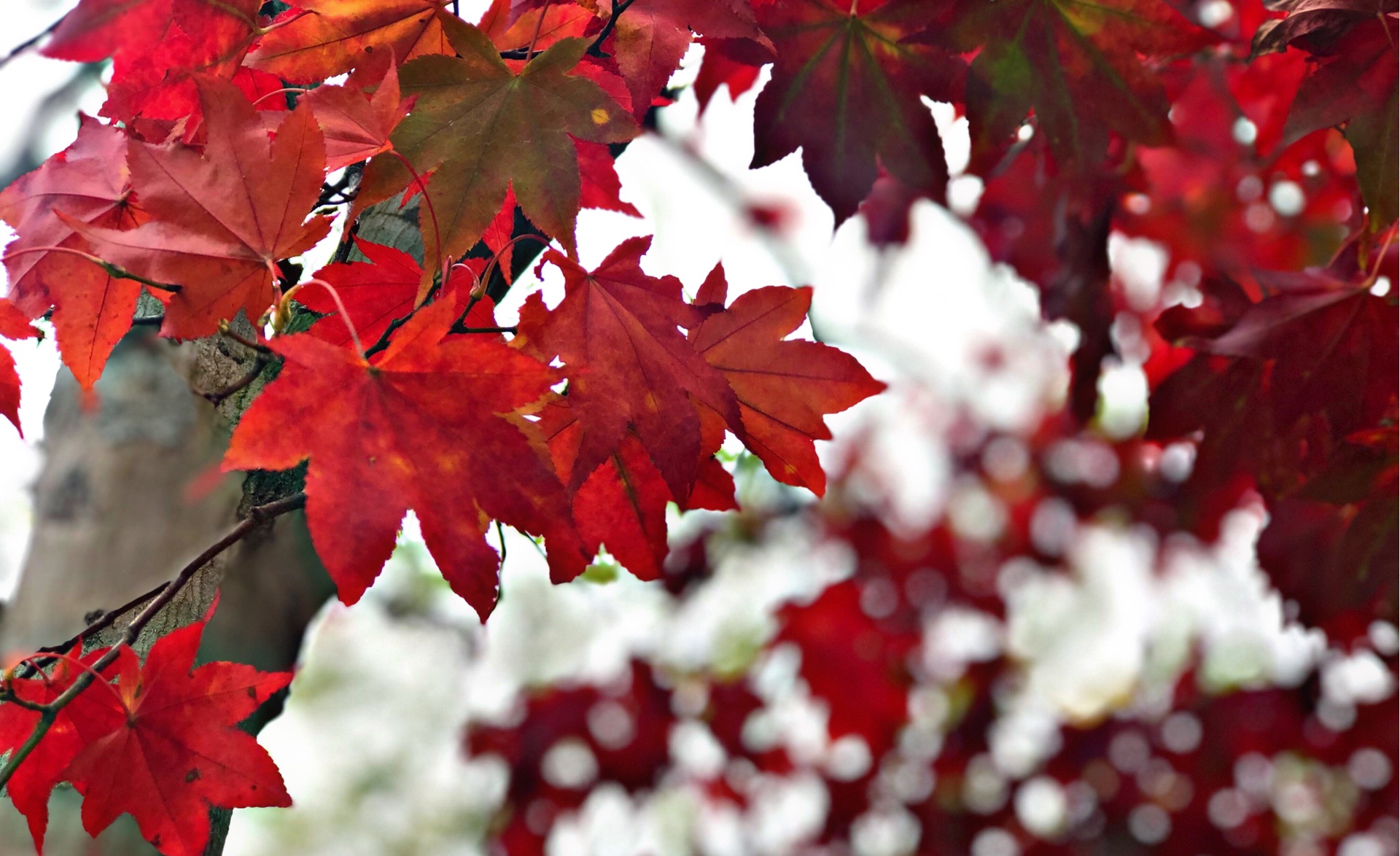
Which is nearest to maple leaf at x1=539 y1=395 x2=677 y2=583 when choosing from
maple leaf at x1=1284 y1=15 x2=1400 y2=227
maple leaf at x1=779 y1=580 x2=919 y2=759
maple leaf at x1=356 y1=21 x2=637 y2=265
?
maple leaf at x1=356 y1=21 x2=637 y2=265

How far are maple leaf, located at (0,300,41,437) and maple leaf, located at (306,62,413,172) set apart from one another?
0.27 m

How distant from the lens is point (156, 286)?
51cm

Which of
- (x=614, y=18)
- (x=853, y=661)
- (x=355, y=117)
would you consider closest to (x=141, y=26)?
(x=355, y=117)

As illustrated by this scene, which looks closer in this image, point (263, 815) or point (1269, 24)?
point (1269, 24)

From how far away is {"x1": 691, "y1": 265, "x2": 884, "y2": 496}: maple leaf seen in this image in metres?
0.64

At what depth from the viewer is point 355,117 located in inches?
21.2

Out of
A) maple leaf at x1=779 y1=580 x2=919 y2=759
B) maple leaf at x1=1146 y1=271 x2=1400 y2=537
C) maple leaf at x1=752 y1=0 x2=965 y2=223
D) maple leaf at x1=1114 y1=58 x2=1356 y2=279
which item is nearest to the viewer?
maple leaf at x1=752 y1=0 x2=965 y2=223

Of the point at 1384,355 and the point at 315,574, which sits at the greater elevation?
the point at 1384,355

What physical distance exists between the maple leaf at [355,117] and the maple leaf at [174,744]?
0.36 meters

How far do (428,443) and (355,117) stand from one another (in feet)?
0.69

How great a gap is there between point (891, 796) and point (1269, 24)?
148 inches

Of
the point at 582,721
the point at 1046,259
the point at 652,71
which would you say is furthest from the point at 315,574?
the point at 582,721

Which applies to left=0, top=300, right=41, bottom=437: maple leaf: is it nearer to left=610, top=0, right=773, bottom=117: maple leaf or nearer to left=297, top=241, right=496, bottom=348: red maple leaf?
left=297, top=241, right=496, bottom=348: red maple leaf

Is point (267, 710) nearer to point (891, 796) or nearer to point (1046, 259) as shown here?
point (1046, 259)
